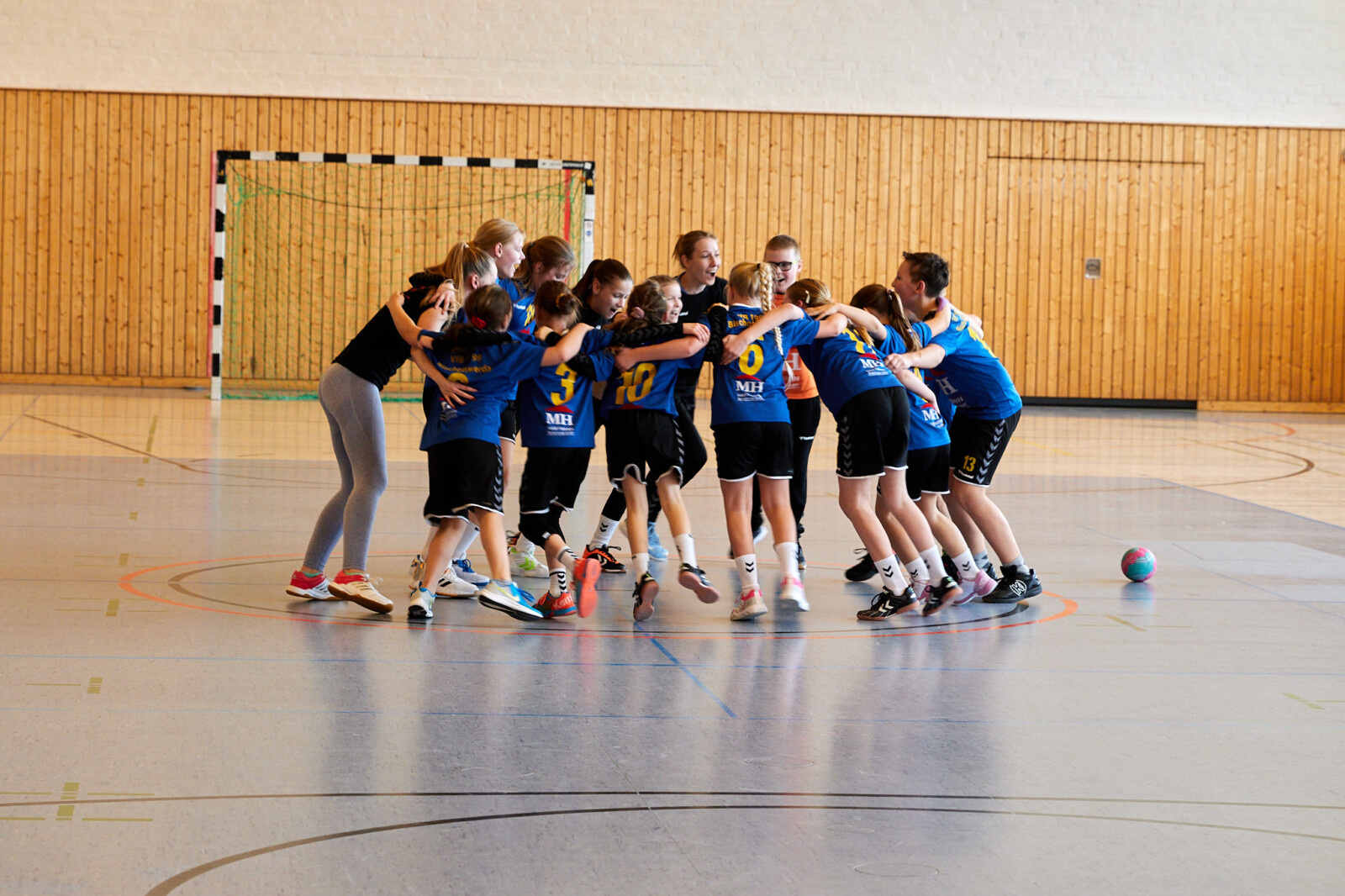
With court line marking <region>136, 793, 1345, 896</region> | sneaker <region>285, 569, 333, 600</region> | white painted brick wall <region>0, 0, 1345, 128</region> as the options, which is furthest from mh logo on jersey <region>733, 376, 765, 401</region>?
white painted brick wall <region>0, 0, 1345, 128</region>

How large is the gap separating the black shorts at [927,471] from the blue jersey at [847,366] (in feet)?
1.23

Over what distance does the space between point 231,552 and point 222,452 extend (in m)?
4.33

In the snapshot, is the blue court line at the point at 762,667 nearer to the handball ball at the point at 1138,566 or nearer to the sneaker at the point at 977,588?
the sneaker at the point at 977,588

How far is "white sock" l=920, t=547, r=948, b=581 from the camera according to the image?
5098 millimetres

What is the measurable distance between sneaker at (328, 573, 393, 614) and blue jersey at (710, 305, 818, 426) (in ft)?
4.43

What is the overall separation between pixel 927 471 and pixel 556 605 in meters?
1.61

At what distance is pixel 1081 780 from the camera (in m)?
3.05

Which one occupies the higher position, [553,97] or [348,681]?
[553,97]

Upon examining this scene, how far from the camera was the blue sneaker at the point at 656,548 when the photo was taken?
625 centimetres

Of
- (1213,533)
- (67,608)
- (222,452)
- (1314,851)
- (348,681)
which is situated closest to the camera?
(1314,851)

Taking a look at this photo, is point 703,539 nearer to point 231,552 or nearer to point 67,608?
point 231,552

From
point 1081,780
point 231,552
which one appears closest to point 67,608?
point 231,552

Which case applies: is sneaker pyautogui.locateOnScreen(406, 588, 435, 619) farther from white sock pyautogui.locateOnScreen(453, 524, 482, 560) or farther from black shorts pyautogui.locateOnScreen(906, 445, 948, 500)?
black shorts pyautogui.locateOnScreen(906, 445, 948, 500)

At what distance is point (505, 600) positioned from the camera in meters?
4.58
